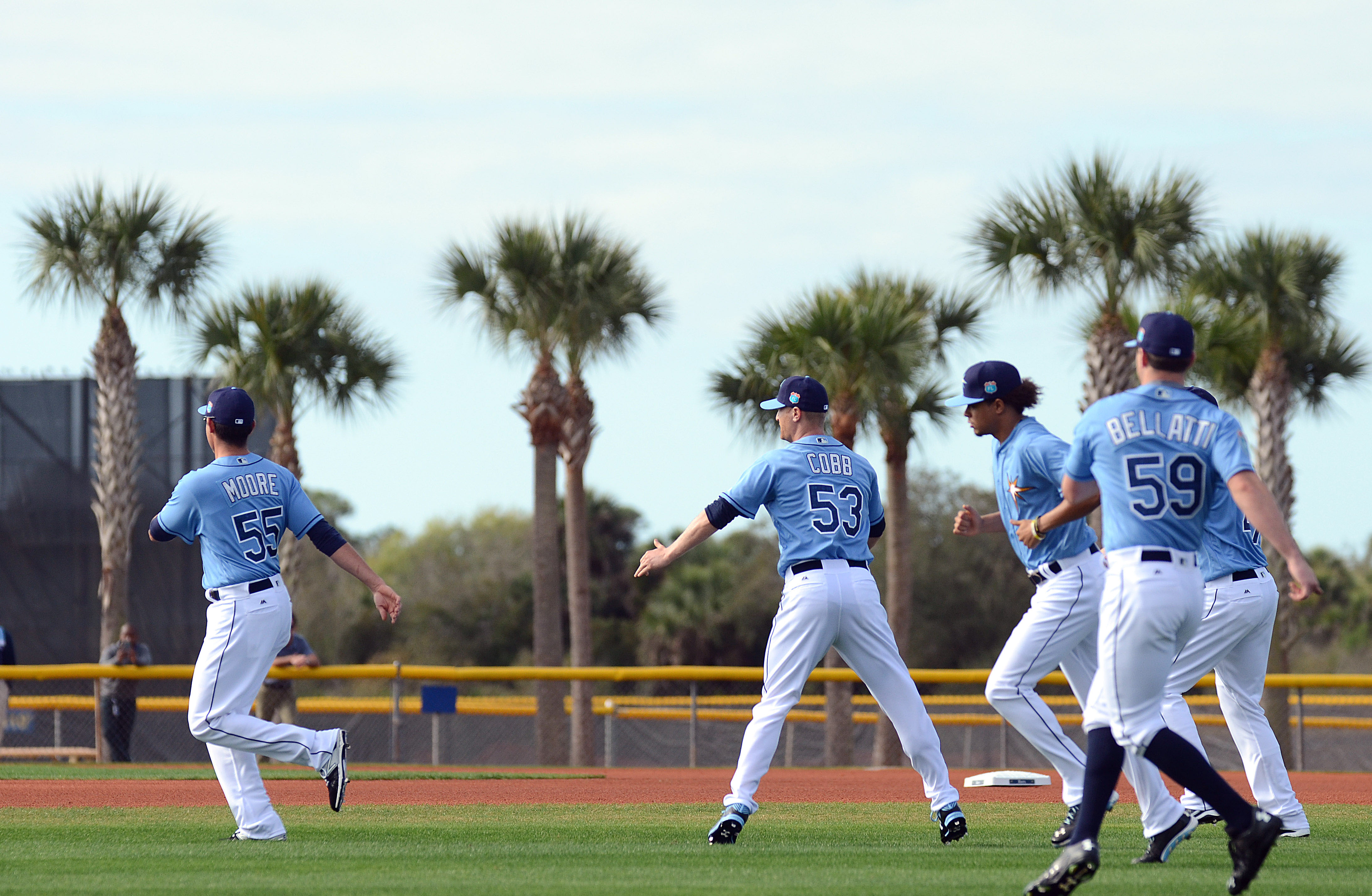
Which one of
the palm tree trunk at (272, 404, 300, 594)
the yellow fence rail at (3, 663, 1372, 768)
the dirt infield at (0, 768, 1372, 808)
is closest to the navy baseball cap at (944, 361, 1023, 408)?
the dirt infield at (0, 768, 1372, 808)

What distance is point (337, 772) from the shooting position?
7836mm

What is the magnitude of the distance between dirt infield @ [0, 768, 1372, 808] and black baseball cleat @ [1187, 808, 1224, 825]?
2.35m

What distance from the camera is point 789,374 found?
23.9 metres

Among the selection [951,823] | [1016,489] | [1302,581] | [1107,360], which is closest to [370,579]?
[951,823]

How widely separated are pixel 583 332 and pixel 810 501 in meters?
16.1

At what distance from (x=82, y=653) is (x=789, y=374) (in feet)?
41.1

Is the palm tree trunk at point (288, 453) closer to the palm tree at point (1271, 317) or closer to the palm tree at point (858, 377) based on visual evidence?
the palm tree at point (858, 377)

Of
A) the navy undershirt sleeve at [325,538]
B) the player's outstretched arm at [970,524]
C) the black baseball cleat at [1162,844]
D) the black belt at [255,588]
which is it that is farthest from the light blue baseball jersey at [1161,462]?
the black belt at [255,588]

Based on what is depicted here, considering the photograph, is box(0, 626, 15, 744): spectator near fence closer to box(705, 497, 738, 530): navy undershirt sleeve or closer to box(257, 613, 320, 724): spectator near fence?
box(257, 613, 320, 724): spectator near fence

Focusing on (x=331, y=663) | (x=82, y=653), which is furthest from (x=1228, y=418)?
(x=331, y=663)

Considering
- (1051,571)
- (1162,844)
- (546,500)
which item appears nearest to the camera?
(1162,844)

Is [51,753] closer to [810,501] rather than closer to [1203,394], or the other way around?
[810,501]

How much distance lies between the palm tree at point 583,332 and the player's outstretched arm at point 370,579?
14216mm

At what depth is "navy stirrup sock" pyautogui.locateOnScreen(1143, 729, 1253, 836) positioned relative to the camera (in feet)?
17.8
